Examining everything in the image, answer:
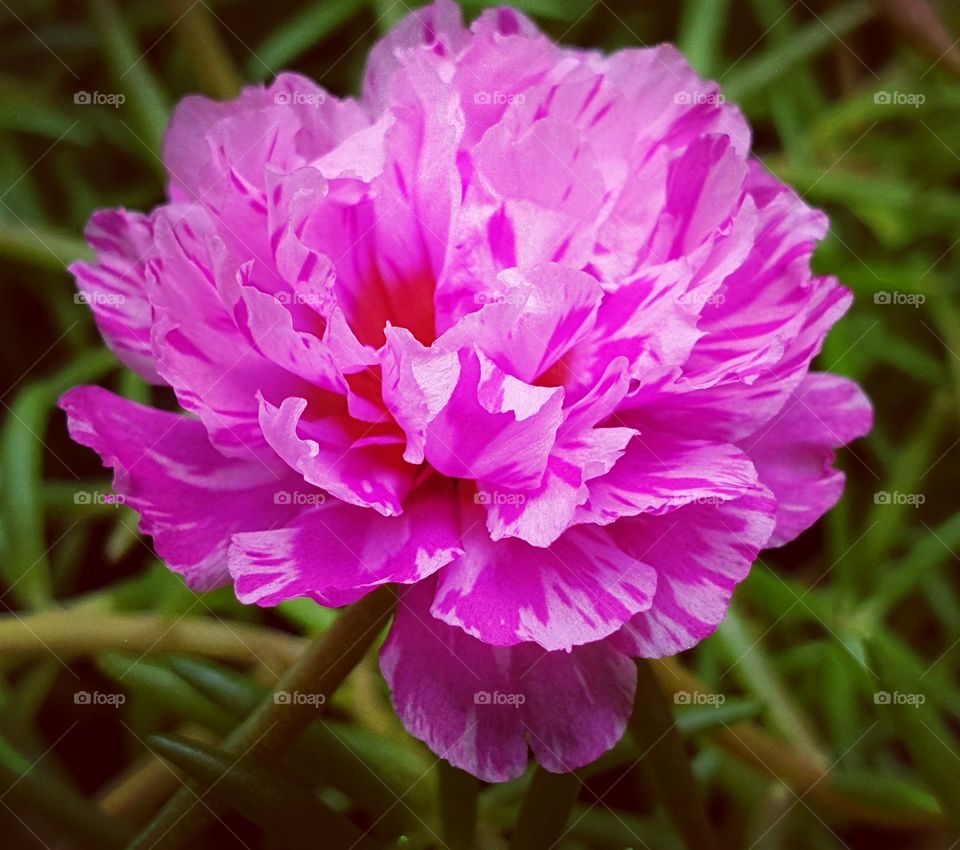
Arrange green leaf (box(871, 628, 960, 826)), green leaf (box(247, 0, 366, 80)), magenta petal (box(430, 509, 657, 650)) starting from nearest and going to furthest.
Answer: magenta petal (box(430, 509, 657, 650))
green leaf (box(871, 628, 960, 826))
green leaf (box(247, 0, 366, 80))

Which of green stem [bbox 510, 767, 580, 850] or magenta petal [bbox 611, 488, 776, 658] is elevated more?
magenta petal [bbox 611, 488, 776, 658]

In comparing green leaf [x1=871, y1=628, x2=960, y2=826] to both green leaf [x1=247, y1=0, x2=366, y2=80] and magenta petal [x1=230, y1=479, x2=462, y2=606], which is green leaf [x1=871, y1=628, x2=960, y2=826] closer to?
magenta petal [x1=230, y1=479, x2=462, y2=606]

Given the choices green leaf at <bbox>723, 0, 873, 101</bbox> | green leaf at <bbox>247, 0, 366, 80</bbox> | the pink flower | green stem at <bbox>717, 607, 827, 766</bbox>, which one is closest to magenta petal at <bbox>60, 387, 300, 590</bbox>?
the pink flower

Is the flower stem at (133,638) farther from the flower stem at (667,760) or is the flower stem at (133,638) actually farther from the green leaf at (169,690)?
the flower stem at (667,760)

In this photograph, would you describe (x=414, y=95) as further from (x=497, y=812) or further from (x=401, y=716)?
(x=497, y=812)

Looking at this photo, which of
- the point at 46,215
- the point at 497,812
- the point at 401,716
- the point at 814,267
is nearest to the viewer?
the point at 401,716

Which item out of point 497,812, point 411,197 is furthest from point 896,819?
point 411,197

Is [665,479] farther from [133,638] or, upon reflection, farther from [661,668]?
[133,638]
